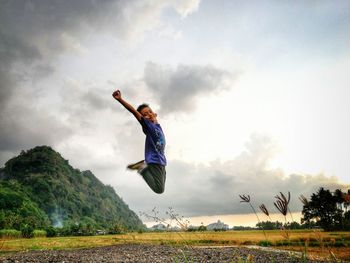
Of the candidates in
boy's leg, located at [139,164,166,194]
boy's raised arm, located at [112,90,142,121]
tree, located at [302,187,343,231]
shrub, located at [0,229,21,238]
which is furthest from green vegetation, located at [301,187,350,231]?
shrub, located at [0,229,21,238]

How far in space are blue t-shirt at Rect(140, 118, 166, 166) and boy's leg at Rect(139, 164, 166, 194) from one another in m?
0.10

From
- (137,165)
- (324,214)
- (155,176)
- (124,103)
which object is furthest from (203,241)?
(324,214)

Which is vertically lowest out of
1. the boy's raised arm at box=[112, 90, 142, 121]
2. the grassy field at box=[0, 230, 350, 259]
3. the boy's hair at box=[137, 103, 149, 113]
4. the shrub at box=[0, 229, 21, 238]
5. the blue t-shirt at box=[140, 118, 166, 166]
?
the grassy field at box=[0, 230, 350, 259]

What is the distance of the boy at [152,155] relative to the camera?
541cm

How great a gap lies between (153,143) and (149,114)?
557mm

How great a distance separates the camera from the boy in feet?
17.8

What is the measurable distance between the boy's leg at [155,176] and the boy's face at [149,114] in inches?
31.8

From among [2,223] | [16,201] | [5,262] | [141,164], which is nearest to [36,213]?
[16,201]

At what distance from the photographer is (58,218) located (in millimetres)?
174500

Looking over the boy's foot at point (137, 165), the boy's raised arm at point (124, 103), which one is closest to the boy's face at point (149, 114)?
the boy's raised arm at point (124, 103)

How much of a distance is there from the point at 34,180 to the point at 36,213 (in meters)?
55.7

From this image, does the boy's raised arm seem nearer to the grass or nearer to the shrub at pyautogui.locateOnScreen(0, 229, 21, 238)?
the grass

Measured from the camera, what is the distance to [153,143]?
5605 mm

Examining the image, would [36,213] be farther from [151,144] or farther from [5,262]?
[151,144]
